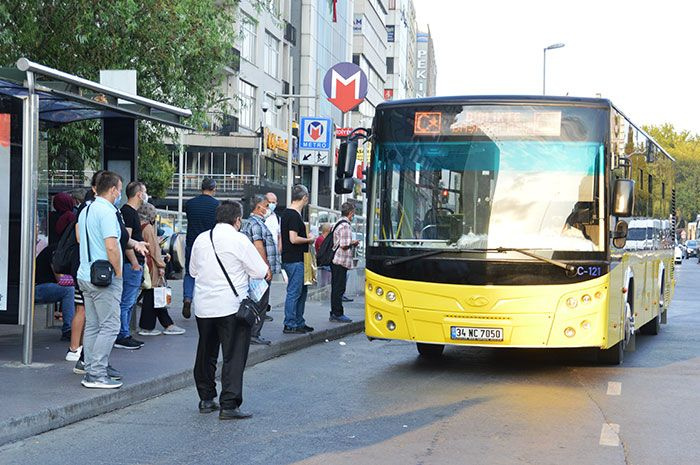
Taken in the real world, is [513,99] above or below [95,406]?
above

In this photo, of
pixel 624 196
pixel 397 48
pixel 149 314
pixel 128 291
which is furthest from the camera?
pixel 397 48

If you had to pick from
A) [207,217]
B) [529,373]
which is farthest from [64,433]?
[207,217]

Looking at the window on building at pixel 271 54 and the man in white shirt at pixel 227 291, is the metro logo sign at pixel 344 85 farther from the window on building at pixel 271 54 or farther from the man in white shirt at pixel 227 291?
the window on building at pixel 271 54

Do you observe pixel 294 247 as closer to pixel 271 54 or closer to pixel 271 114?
pixel 271 54

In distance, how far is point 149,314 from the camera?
13.8 metres

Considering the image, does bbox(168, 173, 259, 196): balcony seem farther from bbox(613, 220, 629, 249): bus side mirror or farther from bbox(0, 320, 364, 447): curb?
bbox(613, 220, 629, 249): bus side mirror

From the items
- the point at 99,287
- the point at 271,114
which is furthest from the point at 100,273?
the point at 271,114

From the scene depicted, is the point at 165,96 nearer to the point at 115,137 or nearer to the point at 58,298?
the point at 115,137

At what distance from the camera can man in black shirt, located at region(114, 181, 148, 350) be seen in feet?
38.8

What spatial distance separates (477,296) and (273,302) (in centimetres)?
970

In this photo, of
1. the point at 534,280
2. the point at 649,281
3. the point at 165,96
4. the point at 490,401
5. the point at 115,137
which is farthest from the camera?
the point at 165,96

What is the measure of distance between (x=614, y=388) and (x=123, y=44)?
10.7 meters

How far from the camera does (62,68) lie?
18125 millimetres

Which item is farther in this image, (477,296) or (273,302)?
(273,302)
